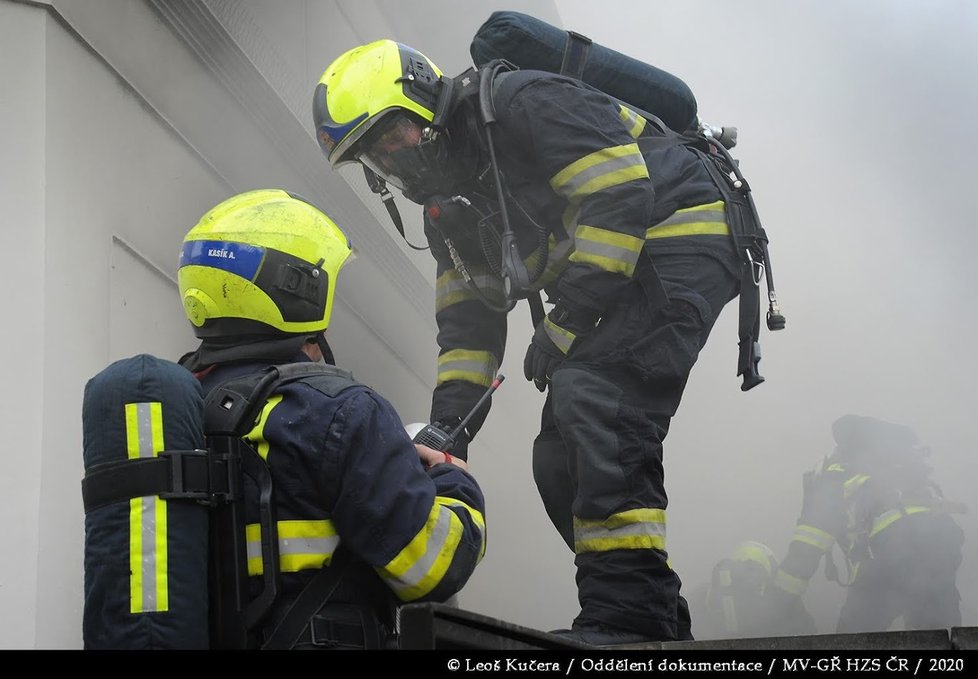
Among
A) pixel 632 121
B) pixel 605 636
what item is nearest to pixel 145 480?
pixel 605 636

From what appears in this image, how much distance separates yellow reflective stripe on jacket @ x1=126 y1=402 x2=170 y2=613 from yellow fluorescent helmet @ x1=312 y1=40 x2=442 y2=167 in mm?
1674

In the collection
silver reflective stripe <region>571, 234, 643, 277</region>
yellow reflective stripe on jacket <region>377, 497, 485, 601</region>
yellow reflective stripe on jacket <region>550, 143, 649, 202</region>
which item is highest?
yellow reflective stripe on jacket <region>550, 143, 649, 202</region>

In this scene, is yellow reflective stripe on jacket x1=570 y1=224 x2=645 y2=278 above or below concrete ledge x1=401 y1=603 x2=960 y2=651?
above

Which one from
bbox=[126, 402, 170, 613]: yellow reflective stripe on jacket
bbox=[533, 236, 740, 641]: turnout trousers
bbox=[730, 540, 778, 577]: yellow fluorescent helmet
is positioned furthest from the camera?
bbox=[730, 540, 778, 577]: yellow fluorescent helmet

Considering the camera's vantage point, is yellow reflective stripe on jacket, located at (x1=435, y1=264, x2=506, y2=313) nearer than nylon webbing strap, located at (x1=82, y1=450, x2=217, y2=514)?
No

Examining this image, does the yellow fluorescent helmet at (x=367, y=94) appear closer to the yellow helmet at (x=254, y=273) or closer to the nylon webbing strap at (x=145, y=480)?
the yellow helmet at (x=254, y=273)

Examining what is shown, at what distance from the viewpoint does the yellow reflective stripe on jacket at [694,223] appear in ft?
11.8

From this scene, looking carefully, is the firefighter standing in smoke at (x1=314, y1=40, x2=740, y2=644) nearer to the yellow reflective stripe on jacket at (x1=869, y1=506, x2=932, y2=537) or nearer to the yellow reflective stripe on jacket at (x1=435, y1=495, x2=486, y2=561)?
the yellow reflective stripe on jacket at (x1=435, y1=495, x2=486, y2=561)

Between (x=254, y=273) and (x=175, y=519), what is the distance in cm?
58

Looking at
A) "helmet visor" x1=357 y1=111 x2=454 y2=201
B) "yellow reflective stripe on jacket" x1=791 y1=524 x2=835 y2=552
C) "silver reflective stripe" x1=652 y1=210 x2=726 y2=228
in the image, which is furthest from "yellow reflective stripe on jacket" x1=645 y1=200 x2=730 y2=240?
"yellow reflective stripe on jacket" x1=791 y1=524 x2=835 y2=552

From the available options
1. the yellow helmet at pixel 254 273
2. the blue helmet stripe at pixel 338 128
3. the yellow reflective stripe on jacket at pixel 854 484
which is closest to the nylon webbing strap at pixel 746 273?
the blue helmet stripe at pixel 338 128

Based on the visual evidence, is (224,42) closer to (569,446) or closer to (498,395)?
(569,446)

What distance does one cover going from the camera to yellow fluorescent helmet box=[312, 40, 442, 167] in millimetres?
3580

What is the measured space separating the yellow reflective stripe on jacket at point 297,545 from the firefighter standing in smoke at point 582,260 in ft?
3.30
